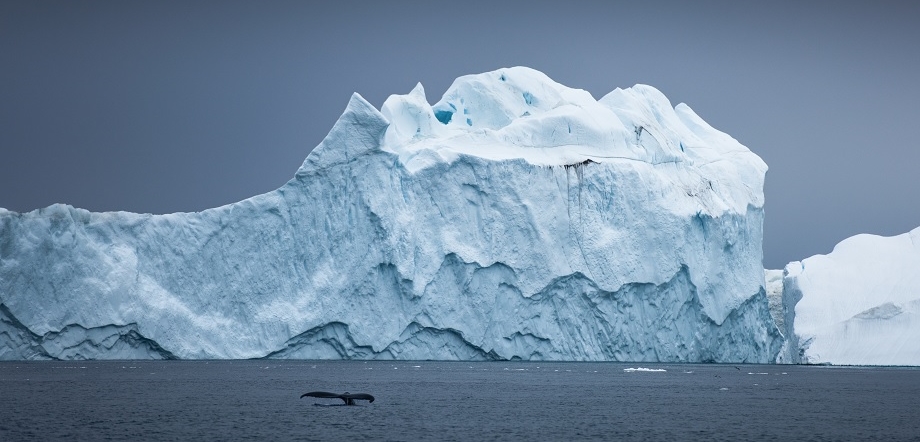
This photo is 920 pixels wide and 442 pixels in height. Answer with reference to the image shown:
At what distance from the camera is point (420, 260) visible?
3359cm

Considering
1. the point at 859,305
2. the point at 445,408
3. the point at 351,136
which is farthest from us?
the point at 859,305

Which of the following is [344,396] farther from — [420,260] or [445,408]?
[420,260]

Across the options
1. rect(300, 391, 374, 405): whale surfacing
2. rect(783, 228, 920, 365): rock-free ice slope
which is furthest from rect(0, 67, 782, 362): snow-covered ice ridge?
rect(300, 391, 374, 405): whale surfacing

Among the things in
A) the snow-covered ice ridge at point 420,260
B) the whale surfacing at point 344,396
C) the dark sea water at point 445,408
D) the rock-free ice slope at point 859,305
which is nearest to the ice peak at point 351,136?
the snow-covered ice ridge at point 420,260

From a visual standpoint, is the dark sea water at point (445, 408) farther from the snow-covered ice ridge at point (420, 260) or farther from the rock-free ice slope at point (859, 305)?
the rock-free ice slope at point (859, 305)

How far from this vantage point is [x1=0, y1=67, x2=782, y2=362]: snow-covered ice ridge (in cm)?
3188

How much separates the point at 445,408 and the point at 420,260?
13283 mm

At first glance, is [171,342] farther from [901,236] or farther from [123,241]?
[901,236]

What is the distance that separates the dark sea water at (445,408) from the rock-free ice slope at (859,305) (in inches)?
291

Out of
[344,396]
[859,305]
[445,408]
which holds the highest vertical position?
[859,305]

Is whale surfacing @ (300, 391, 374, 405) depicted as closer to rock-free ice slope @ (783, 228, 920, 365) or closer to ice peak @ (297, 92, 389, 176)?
ice peak @ (297, 92, 389, 176)

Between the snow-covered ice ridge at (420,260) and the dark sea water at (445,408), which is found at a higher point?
the snow-covered ice ridge at (420,260)

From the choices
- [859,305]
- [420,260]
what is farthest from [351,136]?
[859,305]

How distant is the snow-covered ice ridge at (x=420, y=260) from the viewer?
31875 millimetres
